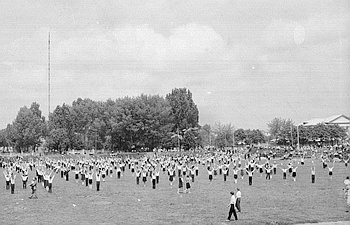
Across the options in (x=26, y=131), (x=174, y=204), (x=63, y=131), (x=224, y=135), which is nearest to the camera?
(x=174, y=204)

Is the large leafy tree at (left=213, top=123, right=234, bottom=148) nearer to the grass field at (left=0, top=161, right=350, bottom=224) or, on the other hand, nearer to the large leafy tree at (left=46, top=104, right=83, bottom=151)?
the large leafy tree at (left=46, top=104, right=83, bottom=151)

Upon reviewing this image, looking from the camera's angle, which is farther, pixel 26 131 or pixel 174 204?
pixel 26 131

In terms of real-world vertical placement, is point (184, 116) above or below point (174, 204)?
above

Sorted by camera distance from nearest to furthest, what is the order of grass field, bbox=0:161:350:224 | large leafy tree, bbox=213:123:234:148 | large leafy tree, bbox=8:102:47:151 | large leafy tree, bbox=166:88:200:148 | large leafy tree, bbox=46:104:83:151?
grass field, bbox=0:161:350:224 → large leafy tree, bbox=166:88:200:148 → large leafy tree, bbox=46:104:83:151 → large leafy tree, bbox=8:102:47:151 → large leafy tree, bbox=213:123:234:148

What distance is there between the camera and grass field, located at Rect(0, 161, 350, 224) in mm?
12625

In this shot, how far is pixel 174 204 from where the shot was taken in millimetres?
15492

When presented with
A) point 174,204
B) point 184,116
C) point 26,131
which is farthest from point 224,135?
point 174,204

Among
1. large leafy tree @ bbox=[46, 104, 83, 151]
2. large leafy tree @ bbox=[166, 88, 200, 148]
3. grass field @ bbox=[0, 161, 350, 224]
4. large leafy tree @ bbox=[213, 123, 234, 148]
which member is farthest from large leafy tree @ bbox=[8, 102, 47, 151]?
grass field @ bbox=[0, 161, 350, 224]

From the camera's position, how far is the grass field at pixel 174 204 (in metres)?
12.6

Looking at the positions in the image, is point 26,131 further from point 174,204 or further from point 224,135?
point 174,204

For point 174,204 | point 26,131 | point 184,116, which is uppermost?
point 184,116

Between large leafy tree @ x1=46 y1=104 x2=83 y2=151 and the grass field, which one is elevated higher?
large leafy tree @ x1=46 y1=104 x2=83 y2=151

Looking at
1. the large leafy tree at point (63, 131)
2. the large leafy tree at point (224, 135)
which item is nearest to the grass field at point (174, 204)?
the large leafy tree at point (63, 131)

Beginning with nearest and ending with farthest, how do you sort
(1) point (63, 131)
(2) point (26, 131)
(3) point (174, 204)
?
(3) point (174, 204), (1) point (63, 131), (2) point (26, 131)
